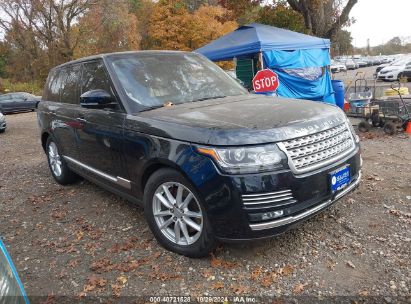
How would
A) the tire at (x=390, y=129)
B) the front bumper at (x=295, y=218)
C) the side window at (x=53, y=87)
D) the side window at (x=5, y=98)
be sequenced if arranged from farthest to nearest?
1. the side window at (x=5, y=98)
2. the tire at (x=390, y=129)
3. the side window at (x=53, y=87)
4. the front bumper at (x=295, y=218)

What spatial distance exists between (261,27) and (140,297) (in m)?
9.44

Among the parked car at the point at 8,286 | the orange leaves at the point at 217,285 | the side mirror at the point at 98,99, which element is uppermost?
the side mirror at the point at 98,99

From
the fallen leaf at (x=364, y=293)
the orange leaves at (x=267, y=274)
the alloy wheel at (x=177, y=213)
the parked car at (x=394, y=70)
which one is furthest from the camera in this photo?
the parked car at (x=394, y=70)

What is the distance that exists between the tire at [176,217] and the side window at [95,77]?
116 cm

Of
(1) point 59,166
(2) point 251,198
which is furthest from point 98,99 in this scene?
(1) point 59,166

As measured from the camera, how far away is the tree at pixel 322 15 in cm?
1312

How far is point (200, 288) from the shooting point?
2.74m

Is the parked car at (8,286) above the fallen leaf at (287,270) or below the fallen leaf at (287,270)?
above

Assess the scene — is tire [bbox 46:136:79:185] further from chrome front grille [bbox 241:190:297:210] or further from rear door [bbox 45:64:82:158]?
chrome front grille [bbox 241:190:297:210]

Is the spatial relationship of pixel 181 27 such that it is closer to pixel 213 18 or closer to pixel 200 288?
pixel 213 18

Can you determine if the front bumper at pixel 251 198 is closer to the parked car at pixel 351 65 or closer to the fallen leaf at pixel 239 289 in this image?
the fallen leaf at pixel 239 289

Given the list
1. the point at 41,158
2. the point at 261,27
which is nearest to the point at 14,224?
the point at 41,158

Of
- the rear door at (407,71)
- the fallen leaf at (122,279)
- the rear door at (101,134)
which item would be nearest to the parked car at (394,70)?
the rear door at (407,71)

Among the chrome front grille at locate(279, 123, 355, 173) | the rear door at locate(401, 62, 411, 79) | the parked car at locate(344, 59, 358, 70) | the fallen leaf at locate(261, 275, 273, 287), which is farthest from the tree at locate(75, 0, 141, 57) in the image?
the fallen leaf at locate(261, 275, 273, 287)
